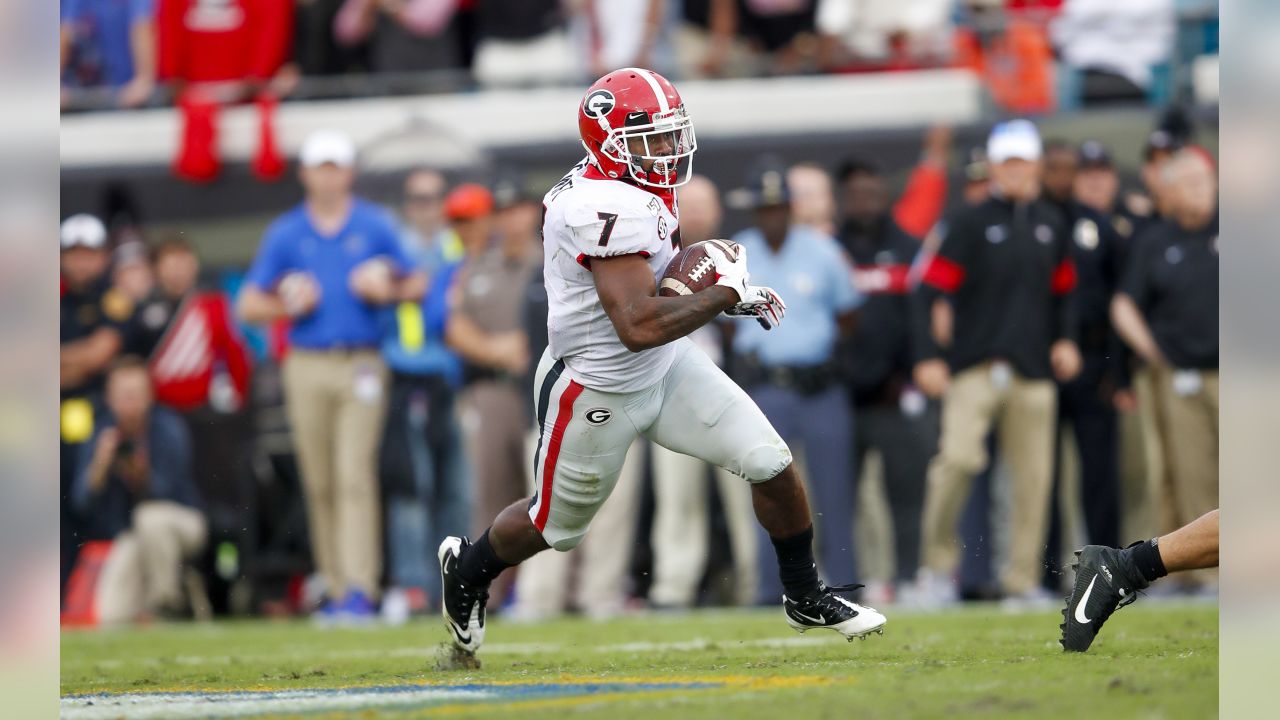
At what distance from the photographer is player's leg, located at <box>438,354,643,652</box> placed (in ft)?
18.4

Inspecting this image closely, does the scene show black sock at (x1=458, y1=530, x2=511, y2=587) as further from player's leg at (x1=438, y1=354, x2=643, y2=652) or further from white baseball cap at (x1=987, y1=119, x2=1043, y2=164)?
white baseball cap at (x1=987, y1=119, x2=1043, y2=164)

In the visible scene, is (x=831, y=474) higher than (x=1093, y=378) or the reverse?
the reverse

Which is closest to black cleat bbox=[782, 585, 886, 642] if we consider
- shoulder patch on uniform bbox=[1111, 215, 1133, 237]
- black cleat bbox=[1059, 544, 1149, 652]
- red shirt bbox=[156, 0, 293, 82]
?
black cleat bbox=[1059, 544, 1149, 652]

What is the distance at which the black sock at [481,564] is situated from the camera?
19.4 ft

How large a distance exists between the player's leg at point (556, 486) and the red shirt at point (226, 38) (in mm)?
7145

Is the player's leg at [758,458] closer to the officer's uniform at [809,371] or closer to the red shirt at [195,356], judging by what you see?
the officer's uniform at [809,371]

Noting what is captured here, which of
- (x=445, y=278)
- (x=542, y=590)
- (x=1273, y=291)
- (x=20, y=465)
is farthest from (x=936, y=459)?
(x=20, y=465)

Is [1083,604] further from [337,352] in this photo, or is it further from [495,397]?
[337,352]

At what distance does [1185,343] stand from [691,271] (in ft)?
15.0

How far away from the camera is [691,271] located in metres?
5.38

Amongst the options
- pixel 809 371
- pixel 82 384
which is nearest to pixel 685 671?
pixel 809 371

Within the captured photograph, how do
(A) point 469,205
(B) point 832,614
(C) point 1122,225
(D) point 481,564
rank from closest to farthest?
(B) point 832,614 < (D) point 481,564 < (C) point 1122,225 < (A) point 469,205

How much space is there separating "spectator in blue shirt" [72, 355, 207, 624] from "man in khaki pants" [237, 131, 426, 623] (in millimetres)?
842

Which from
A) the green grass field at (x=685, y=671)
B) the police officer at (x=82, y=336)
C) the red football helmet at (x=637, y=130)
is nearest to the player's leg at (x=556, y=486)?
the green grass field at (x=685, y=671)
